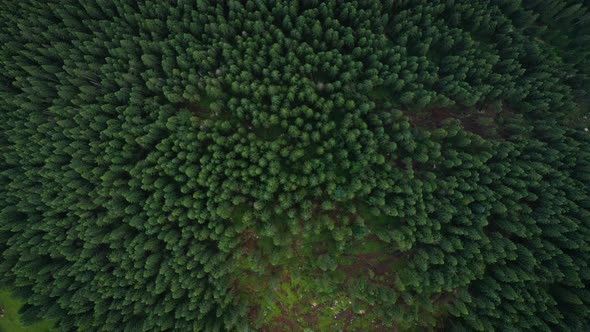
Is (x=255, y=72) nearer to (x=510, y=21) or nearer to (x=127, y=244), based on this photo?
(x=127, y=244)

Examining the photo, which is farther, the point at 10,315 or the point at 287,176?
the point at 10,315

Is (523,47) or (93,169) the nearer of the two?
(93,169)

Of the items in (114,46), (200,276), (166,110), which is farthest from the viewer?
(114,46)

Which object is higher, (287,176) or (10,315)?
(287,176)

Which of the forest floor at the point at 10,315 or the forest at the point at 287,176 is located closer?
the forest at the point at 287,176

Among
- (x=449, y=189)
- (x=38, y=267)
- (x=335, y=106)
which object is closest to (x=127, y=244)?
(x=38, y=267)

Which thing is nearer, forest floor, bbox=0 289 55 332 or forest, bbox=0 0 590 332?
forest, bbox=0 0 590 332

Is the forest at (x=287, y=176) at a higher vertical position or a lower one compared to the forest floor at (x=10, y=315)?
higher

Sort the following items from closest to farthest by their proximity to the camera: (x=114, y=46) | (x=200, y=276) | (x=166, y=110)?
(x=200, y=276) → (x=166, y=110) → (x=114, y=46)
